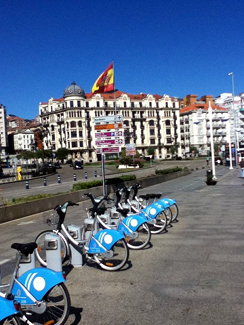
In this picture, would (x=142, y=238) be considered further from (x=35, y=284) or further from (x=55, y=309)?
(x=35, y=284)

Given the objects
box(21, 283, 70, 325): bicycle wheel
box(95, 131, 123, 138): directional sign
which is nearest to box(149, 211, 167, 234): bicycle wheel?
box(95, 131, 123, 138): directional sign

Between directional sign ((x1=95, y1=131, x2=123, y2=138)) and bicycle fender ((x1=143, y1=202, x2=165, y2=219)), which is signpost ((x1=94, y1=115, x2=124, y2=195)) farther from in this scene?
bicycle fender ((x1=143, y1=202, x2=165, y2=219))

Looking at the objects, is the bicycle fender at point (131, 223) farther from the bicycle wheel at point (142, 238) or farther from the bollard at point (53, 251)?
the bollard at point (53, 251)

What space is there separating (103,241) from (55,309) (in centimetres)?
214

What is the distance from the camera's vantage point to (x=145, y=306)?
500cm

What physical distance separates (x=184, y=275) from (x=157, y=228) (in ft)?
11.9

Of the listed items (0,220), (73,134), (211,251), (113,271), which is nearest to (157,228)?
(211,251)

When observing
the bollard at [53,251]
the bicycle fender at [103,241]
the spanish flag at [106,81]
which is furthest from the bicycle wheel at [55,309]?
the spanish flag at [106,81]

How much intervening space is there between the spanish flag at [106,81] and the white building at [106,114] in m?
85.7

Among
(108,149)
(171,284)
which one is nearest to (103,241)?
(171,284)

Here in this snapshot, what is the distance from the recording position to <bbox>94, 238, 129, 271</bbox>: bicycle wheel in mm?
6576

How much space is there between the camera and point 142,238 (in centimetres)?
806

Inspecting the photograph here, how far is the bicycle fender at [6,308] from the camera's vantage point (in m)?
3.64

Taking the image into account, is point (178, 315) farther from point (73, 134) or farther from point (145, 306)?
point (73, 134)
